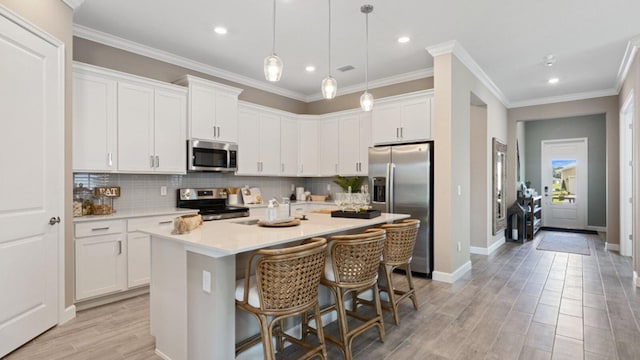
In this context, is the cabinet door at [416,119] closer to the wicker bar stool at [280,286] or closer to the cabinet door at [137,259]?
the wicker bar stool at [280,286]

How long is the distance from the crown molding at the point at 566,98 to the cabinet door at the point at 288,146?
186 inches

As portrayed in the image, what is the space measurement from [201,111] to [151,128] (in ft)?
2.30

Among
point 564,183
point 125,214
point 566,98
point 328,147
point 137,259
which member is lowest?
point 137,259

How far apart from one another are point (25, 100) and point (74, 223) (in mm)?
1180

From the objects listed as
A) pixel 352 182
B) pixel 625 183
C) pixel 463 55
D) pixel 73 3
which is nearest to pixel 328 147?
pixel 352 182

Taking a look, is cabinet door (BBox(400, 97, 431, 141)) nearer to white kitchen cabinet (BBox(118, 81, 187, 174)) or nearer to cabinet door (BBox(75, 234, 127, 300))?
white kitchen cabinet (BBox(118, 81, 187, 174))

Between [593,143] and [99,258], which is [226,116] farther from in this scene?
[593,143]

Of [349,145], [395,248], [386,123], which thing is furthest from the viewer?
[349,145]

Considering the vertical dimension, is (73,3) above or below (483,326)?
above

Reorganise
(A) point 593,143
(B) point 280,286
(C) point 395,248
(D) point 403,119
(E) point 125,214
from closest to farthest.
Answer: (B) point 280,286
(C) point 395,248
(E) point 125,214
(D) point 403,119
(A) point 593,143

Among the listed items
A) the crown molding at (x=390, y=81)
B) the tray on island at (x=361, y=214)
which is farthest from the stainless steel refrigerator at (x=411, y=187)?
the tray on island at (x=361, y=214)

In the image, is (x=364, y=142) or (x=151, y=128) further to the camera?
(x=364, y=142)

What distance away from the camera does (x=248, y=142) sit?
206 inches

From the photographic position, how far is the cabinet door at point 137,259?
11.8ft
